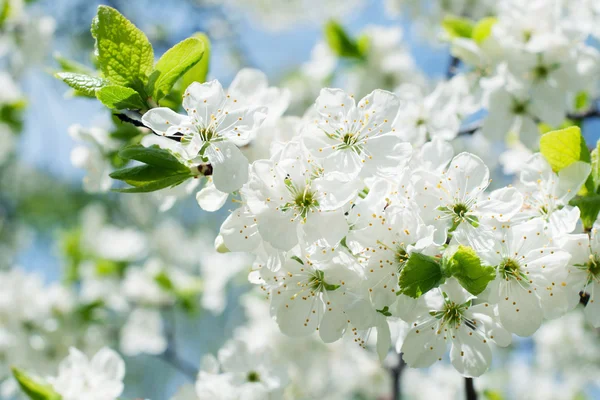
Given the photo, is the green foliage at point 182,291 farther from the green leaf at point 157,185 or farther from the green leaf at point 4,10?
the green leaf at point 157,185

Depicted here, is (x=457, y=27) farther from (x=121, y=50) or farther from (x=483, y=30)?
(x=121, y=50)

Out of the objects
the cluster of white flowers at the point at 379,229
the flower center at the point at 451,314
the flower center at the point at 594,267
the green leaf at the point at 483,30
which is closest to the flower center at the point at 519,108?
the green leaf at the point at 483,30

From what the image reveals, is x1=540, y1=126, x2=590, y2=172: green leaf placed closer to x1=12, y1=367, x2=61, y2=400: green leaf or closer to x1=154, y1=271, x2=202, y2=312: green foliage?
x1=12, y1=367, x2=61, y2=400: green leaf

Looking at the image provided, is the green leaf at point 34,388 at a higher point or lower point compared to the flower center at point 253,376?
higher

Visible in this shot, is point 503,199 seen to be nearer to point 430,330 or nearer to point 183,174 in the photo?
point 430,330

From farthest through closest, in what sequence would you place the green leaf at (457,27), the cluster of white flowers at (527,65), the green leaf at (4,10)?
the green leaf at (4,10)
the green leaf at (457,27)
the cluster of white flowers at (527,65)
